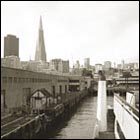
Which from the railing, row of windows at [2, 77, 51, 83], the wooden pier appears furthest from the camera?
row of windows at [2, 77, 51, 83]

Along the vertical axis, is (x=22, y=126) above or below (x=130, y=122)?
below

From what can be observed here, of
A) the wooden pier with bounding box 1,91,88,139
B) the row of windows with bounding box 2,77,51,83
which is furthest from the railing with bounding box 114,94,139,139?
the row of windows with bounding box 2,77,51,83

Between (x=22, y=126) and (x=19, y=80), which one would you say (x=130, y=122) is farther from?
(x=19, y=80)

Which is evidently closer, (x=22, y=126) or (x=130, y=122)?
(x=130, y=122)

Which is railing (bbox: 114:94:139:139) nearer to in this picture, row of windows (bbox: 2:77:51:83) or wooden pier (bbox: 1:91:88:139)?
wooden pier (bbox: 1:91:88:139)

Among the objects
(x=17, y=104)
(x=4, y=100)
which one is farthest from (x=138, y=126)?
(x=17, y=104)

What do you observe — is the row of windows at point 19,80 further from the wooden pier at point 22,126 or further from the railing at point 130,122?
the railing at point 130,122

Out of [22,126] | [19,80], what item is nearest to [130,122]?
[22,126]

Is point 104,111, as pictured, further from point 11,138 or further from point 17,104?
point 17,104

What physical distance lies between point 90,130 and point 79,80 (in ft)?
196

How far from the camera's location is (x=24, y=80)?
3331 centimetres

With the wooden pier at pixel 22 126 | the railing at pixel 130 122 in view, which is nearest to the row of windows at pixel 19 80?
the wooden pier at pixel 22 126

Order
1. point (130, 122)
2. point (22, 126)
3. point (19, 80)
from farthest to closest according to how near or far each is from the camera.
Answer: point (19, 80)
point (22, 126)
point (130, 122)

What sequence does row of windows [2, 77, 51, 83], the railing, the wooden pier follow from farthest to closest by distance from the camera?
row of windows [2, 77, 51, 83], the wooden pier, the railing
